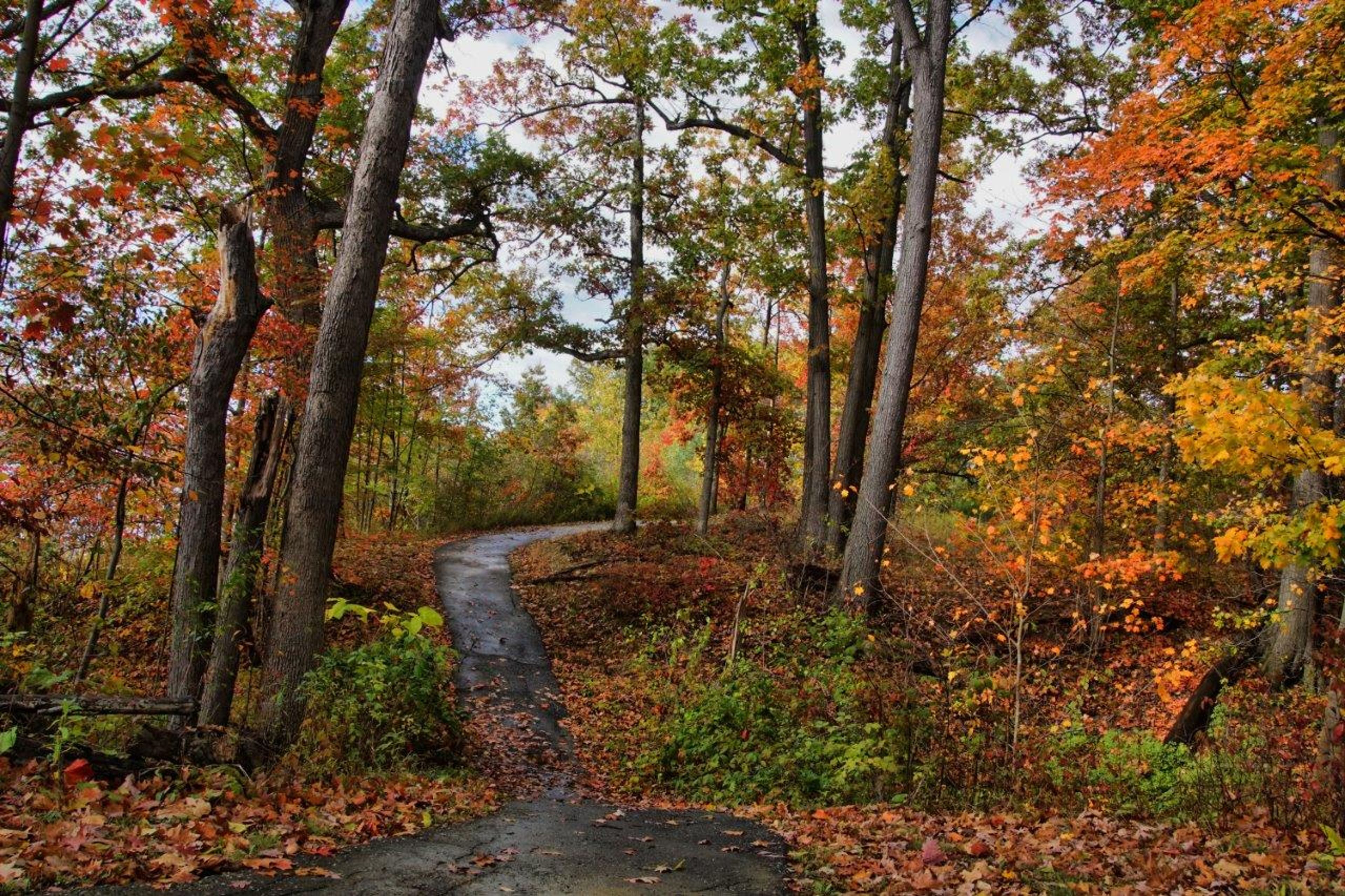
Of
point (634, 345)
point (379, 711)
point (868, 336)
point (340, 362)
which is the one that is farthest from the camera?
point (634, 345)

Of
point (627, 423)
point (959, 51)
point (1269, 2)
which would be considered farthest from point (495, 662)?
point (959, 51)

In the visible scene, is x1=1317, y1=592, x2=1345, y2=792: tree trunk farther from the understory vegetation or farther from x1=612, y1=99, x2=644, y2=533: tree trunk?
x1=612, y1=99, x2=644, y2=533: tree trunk

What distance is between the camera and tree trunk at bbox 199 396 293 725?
269 inches

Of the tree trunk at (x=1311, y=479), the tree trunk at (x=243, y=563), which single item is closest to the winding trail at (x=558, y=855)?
the tree trunk at (x=243, y=563)

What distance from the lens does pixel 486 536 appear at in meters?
20.3

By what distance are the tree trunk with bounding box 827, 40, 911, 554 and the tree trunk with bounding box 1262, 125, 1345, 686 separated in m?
5.95

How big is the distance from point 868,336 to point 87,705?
12591 mm

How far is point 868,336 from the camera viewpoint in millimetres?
14148

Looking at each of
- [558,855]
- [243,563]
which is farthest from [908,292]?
[243,563]

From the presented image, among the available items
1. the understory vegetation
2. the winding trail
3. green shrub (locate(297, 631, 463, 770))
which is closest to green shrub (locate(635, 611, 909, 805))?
the winding trail

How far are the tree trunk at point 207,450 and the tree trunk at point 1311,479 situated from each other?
34.5 ft

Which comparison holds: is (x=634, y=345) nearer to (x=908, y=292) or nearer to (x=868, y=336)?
(x=868, y=336)

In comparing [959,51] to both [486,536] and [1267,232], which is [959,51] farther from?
[486,536]

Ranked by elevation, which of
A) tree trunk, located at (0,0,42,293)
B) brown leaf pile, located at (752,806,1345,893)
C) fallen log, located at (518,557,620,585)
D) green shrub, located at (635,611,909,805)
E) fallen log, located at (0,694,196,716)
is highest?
tree trunk, located at (0,0,42,293)
